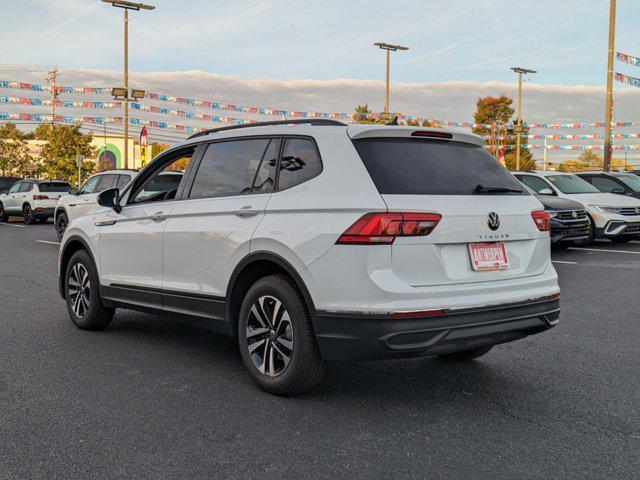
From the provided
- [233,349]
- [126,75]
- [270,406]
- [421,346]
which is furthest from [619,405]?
[126,75]

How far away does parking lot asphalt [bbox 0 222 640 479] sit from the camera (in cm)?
328

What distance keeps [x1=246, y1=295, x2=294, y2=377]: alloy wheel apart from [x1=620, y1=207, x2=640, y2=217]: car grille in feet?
41.2

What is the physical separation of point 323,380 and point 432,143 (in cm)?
175

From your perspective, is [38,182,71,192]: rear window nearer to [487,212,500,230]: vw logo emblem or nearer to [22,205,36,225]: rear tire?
[22,205,36,225]: rear tire

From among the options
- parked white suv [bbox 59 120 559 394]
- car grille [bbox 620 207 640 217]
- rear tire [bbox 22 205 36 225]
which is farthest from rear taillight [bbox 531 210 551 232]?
rear tire [bbox 22 205 36 225]

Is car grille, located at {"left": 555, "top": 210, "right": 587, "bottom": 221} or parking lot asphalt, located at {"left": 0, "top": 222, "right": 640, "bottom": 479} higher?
car grille, located at {"left": 555, "top": 210, "right": 587, "bottom": 221}

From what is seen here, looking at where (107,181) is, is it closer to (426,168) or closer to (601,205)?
(601,205)

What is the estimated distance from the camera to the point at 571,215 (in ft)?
44.4

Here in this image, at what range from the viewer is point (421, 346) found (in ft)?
12.4

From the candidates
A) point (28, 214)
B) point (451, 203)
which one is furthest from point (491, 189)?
point (28, 214)

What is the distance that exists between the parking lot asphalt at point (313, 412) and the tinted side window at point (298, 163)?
1355mm

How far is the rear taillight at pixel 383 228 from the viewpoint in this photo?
3.77m

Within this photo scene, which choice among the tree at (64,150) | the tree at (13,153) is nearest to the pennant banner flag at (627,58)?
the tree at (64,150)

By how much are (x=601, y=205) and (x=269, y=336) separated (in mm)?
12315
